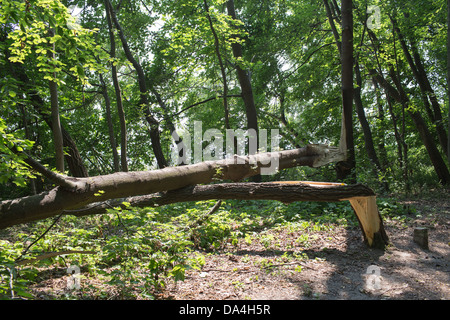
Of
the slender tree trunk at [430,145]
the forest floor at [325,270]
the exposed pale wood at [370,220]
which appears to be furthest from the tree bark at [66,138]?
the slender tree trunk at [430,145]

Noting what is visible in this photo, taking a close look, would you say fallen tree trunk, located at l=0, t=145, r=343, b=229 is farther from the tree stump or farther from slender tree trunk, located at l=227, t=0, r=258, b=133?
slender tree trunk, located at l=227, t=0, r=258, b=133

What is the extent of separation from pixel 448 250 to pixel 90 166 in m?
14.9

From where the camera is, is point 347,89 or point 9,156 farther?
point 347,89

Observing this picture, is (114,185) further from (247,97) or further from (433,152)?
(433,152)

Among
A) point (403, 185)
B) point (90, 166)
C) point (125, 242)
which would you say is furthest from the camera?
point (90, 166)

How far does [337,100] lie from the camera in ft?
41.1

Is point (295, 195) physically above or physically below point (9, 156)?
below

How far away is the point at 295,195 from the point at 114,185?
113 inches

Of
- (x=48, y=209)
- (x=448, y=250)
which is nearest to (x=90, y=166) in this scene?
(x=48, y=209)

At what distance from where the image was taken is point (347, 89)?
A: 29.6ft

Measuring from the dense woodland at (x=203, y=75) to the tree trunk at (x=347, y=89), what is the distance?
3 cm

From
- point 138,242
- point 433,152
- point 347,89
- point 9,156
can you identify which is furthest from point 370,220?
point 433,152

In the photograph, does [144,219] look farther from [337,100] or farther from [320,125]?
[320,125]

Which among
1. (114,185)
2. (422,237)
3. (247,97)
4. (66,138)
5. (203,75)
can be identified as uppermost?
(203,75)
